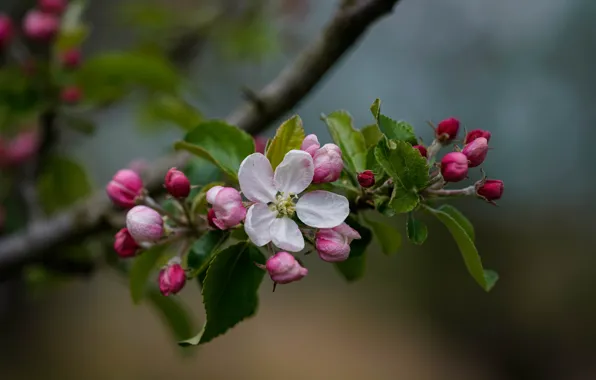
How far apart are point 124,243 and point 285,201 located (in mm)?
185

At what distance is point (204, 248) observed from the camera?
0.55m

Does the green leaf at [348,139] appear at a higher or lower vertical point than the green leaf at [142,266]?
higher

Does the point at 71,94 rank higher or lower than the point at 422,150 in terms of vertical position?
higher

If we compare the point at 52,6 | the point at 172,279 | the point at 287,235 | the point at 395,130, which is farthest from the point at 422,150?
the point at 52,6

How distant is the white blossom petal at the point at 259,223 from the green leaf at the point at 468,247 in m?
0.13

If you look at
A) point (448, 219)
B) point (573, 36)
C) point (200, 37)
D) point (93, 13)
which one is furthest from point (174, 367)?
point (573, 36)

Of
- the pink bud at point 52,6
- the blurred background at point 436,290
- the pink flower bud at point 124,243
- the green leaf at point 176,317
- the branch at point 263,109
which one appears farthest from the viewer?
the blurred background at point 436,290

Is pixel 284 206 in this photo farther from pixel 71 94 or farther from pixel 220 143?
pixel 71 94

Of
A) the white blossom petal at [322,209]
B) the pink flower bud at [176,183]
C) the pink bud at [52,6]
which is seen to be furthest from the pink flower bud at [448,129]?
the pink bud at [52,6]

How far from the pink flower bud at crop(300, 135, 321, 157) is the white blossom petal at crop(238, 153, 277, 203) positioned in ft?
0.12

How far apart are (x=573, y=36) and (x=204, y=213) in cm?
404

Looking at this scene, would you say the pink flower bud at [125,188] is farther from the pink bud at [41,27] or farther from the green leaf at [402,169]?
the pink bud at [41,27]

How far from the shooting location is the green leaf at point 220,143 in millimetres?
595

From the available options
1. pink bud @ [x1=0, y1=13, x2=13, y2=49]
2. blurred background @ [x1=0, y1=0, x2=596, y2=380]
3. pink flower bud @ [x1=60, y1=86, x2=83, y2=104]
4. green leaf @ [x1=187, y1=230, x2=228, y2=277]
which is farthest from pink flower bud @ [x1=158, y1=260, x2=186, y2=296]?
blurred background @ [x1=0, y1=0, x2=596, y2=380]
